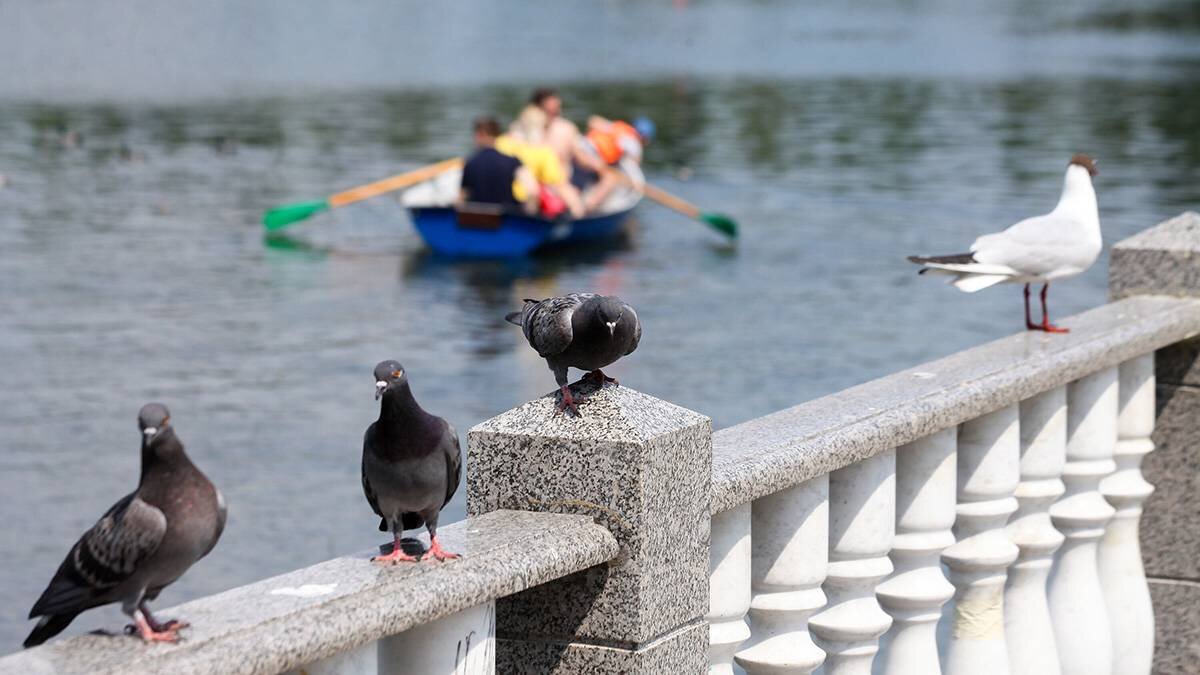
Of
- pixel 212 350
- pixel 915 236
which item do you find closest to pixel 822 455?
pixel 212 350

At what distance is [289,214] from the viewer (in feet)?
86.5

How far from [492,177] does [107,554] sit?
21.3 meters

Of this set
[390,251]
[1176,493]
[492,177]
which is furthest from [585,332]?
[390,251]

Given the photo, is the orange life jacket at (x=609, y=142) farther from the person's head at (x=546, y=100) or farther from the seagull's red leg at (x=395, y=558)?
the seagull's red leg at (x=395, y=558)

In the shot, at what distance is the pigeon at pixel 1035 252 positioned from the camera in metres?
5.57

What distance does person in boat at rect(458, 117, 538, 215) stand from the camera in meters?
23.4

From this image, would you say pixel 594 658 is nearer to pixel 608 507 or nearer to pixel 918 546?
pixel 608 507

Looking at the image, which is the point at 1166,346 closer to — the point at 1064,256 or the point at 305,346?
the point at 1064,256

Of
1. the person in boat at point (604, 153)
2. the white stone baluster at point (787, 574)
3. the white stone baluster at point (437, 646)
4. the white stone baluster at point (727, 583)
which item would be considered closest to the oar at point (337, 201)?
the person in boat at point (604, 153)

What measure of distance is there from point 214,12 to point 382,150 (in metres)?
64.9

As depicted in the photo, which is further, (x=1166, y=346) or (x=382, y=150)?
(x=382, y=150)

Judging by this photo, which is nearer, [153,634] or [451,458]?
[153,634]

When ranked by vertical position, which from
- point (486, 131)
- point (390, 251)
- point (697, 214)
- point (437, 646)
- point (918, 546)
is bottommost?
point (390, 251)

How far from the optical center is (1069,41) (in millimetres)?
79188
